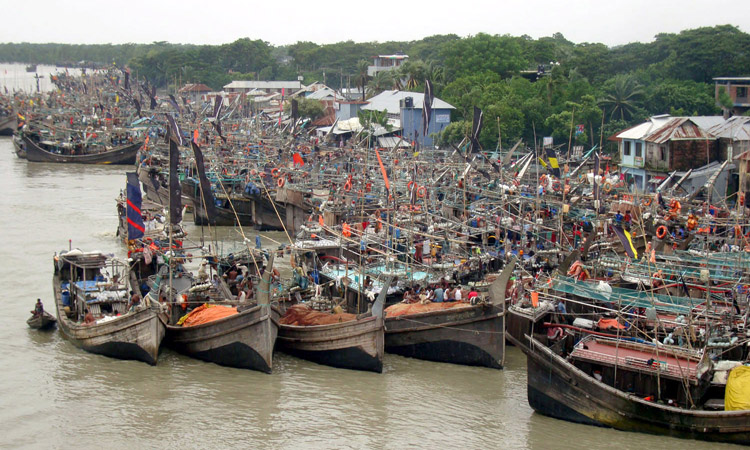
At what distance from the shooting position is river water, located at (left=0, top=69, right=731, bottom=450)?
14.1 meters

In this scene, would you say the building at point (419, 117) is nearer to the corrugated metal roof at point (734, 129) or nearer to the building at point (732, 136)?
the corrugated metal roof at point (734, 129)

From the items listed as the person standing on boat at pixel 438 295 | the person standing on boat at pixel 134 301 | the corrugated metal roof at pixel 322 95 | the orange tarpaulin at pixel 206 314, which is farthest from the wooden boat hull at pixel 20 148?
the person standing on boat at pixel 438 295

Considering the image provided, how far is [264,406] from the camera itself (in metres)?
15.3

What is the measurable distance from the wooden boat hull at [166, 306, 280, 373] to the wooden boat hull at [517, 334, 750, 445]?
15.6 ft

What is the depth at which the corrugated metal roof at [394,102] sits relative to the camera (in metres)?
47.5

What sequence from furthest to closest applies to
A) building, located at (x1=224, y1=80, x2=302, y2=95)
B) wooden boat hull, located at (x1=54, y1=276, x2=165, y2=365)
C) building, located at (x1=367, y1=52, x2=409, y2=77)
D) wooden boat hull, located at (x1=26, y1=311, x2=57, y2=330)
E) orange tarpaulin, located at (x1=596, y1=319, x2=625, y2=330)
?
building, located at (x1=224, y1=80, x2=302, y2=95), building, located at (x1=367, y1=52, x2=409, y2=77), wooden boat hull, located at (x1=26, y1=311, x2=57, y2=330), wooden boat hull, located at (x1=54, y1=276, x2=165, y2=365), orange tarpaulin, located at (x1=596, y1=319, x2=625, y2=330)

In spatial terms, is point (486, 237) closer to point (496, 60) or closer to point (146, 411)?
point (146, 411)

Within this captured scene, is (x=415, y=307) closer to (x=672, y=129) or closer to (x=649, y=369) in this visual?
(x=649, y=369)

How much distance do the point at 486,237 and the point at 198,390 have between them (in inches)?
377

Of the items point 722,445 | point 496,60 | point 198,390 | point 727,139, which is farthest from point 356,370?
point 496,60

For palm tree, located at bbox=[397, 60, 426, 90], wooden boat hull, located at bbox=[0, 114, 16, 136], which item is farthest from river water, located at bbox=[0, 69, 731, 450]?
wooden boat hull, located at bbox=[0, 114, 16, 136]

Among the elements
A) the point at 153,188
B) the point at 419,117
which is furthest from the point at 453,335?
the point at 419,117

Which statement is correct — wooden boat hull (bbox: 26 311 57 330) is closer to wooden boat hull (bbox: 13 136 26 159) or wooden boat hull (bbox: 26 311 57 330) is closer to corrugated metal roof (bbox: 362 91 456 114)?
corrugated metal roof (bbox: 362 91 456 114)

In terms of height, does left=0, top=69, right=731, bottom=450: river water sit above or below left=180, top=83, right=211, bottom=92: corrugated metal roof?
below
